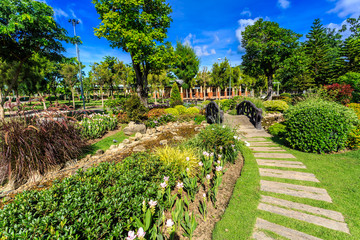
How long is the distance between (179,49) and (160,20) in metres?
17.2

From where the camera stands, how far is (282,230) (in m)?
2.16

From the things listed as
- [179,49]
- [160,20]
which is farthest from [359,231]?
[179,49]

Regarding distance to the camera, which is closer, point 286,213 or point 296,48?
point 286,213

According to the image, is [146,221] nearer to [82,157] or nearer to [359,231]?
[359,231]

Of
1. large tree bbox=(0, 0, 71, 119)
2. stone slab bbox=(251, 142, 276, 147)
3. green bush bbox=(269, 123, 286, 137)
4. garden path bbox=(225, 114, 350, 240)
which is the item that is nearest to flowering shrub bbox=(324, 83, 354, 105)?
green bush bbox=(269, 123, 286, 137)

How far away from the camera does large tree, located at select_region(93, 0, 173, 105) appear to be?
11.0 m

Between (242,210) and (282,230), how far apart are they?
0.60 meters

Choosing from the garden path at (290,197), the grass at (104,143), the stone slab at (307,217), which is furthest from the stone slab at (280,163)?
the grass at (104,143)

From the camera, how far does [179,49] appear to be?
96.2 feet

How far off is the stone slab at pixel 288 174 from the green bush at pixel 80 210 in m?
2.90

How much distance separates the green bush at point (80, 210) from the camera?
1.51m

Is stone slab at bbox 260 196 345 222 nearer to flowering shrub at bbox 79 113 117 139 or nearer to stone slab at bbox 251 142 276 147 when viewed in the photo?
stone slab at bbox 251 142 276 147

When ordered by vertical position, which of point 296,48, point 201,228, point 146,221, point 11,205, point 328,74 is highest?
point 296,48

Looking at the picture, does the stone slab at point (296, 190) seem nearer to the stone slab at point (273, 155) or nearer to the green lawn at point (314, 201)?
the green lawn at point (314, 201)
